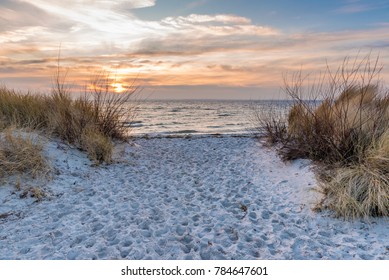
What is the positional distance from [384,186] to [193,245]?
2.75 m

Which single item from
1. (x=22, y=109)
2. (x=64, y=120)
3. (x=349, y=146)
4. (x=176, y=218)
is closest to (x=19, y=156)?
(x=64, y=120)

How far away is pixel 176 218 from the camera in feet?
14.1

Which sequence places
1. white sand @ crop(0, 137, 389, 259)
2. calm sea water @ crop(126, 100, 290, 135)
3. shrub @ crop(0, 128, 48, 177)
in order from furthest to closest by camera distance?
calm sea water @ crop(126, 100, 290, 135)
shrub @ crop(0, 128, 48, 177)
white sand @ crop(0, 137, 389, 259)

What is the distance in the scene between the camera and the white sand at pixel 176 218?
3.44 metres

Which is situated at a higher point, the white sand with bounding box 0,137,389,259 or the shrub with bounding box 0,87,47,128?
the shrub with bounding box 0,87,47,128

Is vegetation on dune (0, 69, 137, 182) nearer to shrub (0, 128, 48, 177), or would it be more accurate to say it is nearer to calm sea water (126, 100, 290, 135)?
shrub (0, 128, 48, 177)

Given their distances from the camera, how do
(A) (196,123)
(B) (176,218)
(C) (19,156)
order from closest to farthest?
(B) (176,218), (C) (19,156), (A) (196,123)

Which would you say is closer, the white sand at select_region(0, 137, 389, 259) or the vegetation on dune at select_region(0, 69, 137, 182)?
the white sand at select_region(0, 137, 389, 259)

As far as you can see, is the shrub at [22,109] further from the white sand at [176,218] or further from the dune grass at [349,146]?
the dune grass at [349,146]

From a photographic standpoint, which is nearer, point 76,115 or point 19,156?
point 19,156

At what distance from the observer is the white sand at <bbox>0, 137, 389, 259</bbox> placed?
344cm

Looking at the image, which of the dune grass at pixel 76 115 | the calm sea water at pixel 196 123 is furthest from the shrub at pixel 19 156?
the calm sea water at pixel 196 123

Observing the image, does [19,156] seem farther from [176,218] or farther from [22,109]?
[176,218]

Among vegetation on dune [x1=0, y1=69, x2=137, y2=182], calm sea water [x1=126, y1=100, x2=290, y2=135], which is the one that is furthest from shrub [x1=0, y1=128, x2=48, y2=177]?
calm sea water [x1=126, y1=100, x2=290, y2=135]
